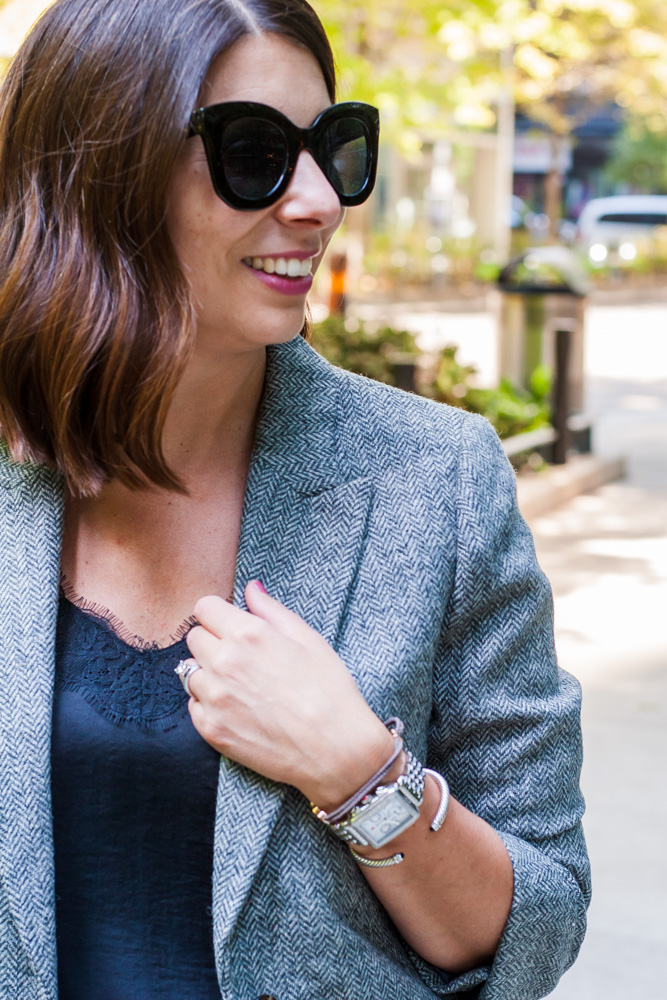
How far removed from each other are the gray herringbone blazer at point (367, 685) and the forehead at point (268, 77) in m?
0.41

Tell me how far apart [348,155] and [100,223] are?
0.34 metres

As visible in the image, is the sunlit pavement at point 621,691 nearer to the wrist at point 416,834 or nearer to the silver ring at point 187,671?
the wrist at point 416,834

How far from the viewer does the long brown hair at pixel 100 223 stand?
1.56 m

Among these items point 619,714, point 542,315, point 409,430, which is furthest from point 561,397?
point 409,430

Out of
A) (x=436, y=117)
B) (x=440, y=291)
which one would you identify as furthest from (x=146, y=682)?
(x=440, y=291)

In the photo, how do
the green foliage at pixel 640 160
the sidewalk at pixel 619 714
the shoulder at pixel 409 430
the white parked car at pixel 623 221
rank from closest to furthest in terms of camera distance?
the shoulder at pixel 409 430 → the sidewalk at pixel 619 714 → the white parked car at pixel 623 221 → the green foliage at pixel 640 160

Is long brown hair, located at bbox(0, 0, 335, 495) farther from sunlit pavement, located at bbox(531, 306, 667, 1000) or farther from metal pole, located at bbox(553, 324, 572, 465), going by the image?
metal pole, located at bbox(553, 324, 572, 465)

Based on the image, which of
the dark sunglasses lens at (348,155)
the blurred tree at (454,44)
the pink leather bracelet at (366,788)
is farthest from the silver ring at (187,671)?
the blurred tree at (454,44)

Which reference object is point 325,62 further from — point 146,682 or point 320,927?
point 320,927

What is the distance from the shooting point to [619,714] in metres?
5.77

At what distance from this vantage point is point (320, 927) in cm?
156

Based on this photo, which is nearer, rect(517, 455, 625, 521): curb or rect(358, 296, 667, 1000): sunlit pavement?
rect(358, 296, 667, 1000): sunlit pavement

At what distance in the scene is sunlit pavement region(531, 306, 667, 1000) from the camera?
4098mm

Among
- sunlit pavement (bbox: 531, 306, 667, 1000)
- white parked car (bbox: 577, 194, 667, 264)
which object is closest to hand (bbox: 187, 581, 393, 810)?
sunlit pavement (bbox: 531, 306, 667, 1000)
